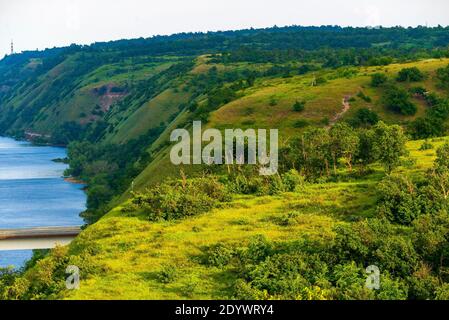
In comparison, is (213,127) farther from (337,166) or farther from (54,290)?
(54,290)

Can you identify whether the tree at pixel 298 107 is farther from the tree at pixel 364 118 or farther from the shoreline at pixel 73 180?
the shoreline at pixel 73 180

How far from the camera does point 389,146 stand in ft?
228

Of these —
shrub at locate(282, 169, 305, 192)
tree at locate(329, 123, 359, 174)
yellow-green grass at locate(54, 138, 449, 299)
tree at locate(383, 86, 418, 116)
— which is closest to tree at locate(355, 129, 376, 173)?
tree at locate(329, 123, 359, 174)

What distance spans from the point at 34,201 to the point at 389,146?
304 ft

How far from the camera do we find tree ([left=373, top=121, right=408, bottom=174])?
6938 cm

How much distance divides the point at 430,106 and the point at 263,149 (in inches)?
2128

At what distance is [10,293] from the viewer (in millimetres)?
50062

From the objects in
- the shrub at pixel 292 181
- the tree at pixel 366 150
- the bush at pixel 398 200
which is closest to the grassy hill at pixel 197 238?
the shrub at pixel 292 181

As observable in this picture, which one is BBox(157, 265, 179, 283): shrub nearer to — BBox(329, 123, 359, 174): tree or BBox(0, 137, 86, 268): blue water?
BBox(329, 123, 359, 174): tree

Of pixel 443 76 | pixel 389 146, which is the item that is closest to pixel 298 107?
pixel 443 76

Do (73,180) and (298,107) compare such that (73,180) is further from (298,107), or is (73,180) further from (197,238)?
(197,238)

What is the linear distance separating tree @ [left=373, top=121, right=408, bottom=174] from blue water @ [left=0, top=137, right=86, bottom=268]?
154 ft

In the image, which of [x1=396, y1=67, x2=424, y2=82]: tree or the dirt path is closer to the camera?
the dirt path

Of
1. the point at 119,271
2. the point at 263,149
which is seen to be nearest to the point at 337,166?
the point at 263,149
